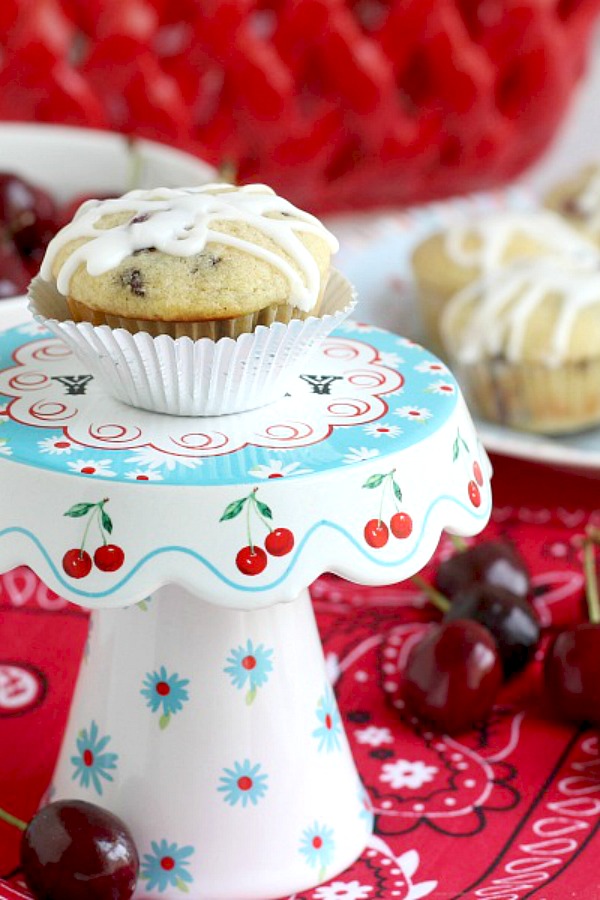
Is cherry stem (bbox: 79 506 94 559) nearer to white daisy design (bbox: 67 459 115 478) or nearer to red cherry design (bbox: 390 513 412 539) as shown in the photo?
white daisy design (bbox: 67 459 115 478)

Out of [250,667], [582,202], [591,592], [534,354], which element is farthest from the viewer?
[582,202]

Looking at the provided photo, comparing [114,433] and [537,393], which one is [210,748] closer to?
[114,433]

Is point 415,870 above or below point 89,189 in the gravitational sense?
below

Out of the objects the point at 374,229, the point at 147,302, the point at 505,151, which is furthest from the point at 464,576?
the point at 505,151

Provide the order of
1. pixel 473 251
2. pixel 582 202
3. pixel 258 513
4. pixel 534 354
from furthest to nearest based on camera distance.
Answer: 1. pixel 582 202
2. pixel 473 251
3. pixel 534 354
4. pixel 258 513

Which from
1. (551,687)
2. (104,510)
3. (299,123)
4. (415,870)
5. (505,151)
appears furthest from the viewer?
(505,151)

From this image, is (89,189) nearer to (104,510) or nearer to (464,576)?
(464,576)

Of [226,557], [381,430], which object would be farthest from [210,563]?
[381,430]
